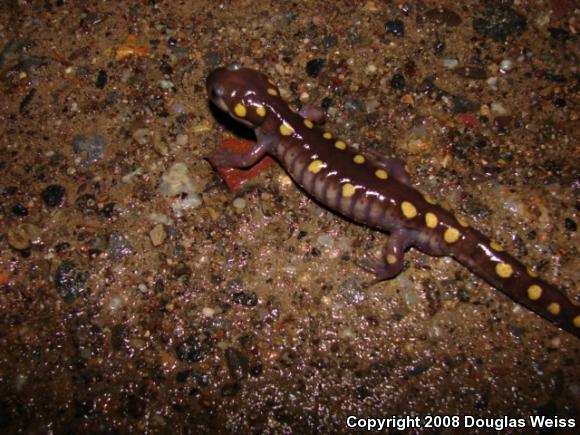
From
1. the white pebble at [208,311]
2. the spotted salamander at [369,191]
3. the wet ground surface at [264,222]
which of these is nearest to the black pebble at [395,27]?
the wet ground surface at [264,222]

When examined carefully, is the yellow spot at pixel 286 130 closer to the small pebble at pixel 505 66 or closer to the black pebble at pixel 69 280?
the black pebble at pixel 69 280

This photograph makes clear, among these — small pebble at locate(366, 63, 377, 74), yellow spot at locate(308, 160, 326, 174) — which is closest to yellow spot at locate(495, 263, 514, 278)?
yellow spot at locate(308, 160, 326, 174)

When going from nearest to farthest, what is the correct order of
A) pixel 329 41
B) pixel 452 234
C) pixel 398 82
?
pixel 452 234 < pixel 398 82 < pixel 329 41

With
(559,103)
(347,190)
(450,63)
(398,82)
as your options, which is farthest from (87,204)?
(559,103)

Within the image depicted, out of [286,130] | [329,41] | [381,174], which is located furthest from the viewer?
[329,41]

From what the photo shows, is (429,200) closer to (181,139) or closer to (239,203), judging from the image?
(239,203)

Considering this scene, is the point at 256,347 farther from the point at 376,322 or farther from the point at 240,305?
the point at 376,322

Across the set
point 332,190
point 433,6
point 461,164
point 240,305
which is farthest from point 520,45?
point 240,305

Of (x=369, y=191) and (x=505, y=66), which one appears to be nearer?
(x=369, y=191)
